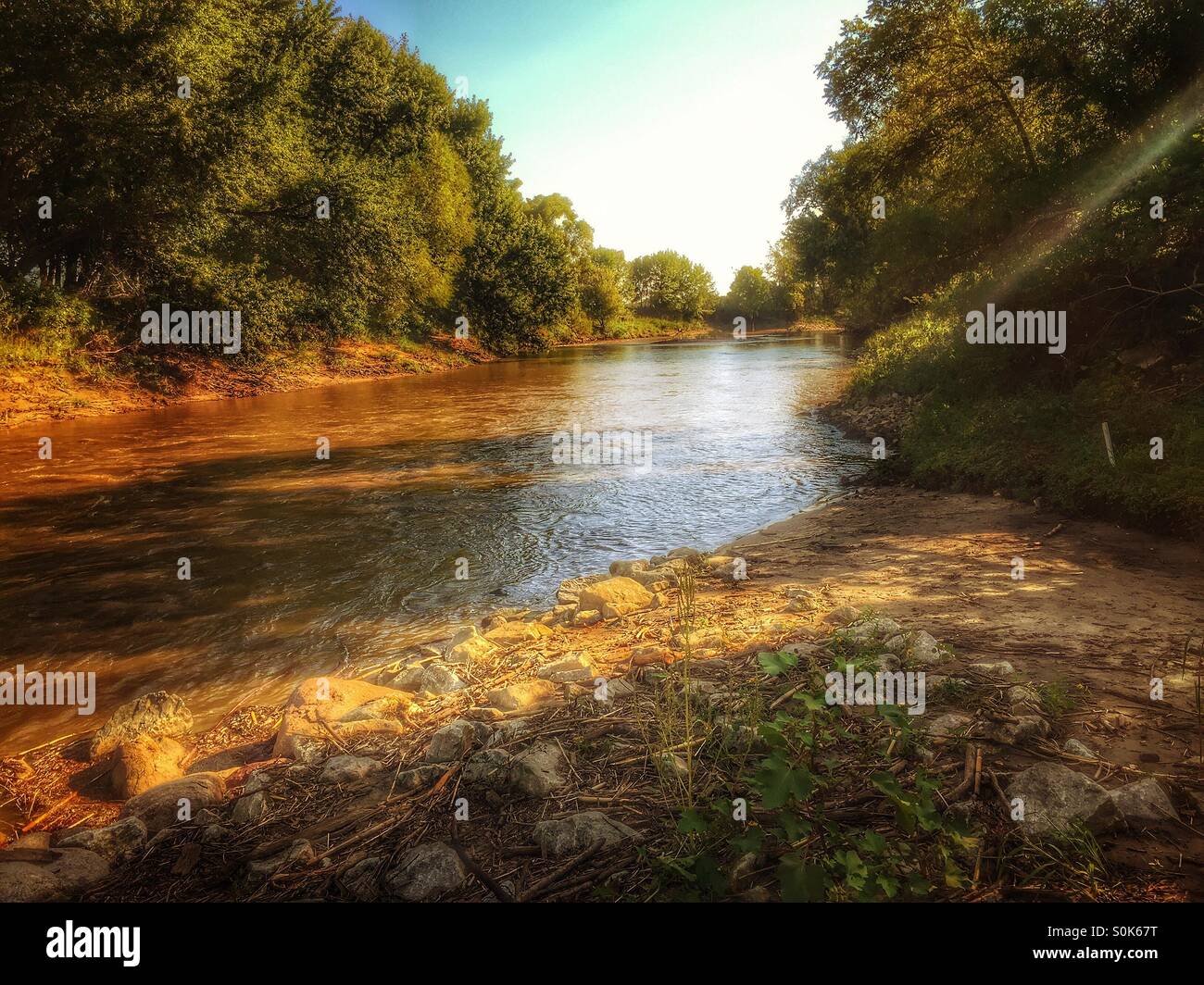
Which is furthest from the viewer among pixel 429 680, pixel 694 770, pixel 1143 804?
pixel 429 680

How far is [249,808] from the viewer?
3543 millimetres

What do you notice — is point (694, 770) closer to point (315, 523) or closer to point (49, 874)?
point (49, 874)

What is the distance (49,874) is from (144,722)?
2180 millimetres

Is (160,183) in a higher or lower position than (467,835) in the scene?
higher

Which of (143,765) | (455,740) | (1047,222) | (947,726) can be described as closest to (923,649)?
(947,726)

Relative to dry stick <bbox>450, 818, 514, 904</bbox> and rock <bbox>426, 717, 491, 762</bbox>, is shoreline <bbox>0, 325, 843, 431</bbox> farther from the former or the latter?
dry stick <bbox>450, 818, 514, 904</bbox>

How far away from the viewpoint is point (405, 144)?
1684 inches

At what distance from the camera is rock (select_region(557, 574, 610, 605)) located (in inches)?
284

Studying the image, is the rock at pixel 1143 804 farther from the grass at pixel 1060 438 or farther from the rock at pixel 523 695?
the grass at pixel 1060 438

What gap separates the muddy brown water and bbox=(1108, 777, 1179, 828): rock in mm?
5658

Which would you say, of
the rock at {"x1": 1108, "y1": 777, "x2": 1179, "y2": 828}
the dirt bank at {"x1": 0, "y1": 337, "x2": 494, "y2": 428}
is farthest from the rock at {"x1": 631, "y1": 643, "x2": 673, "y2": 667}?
the dirt bank at {"x1": 0, "y1": 337, "x2": 494, "y2": 428}

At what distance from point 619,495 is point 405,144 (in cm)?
4073
